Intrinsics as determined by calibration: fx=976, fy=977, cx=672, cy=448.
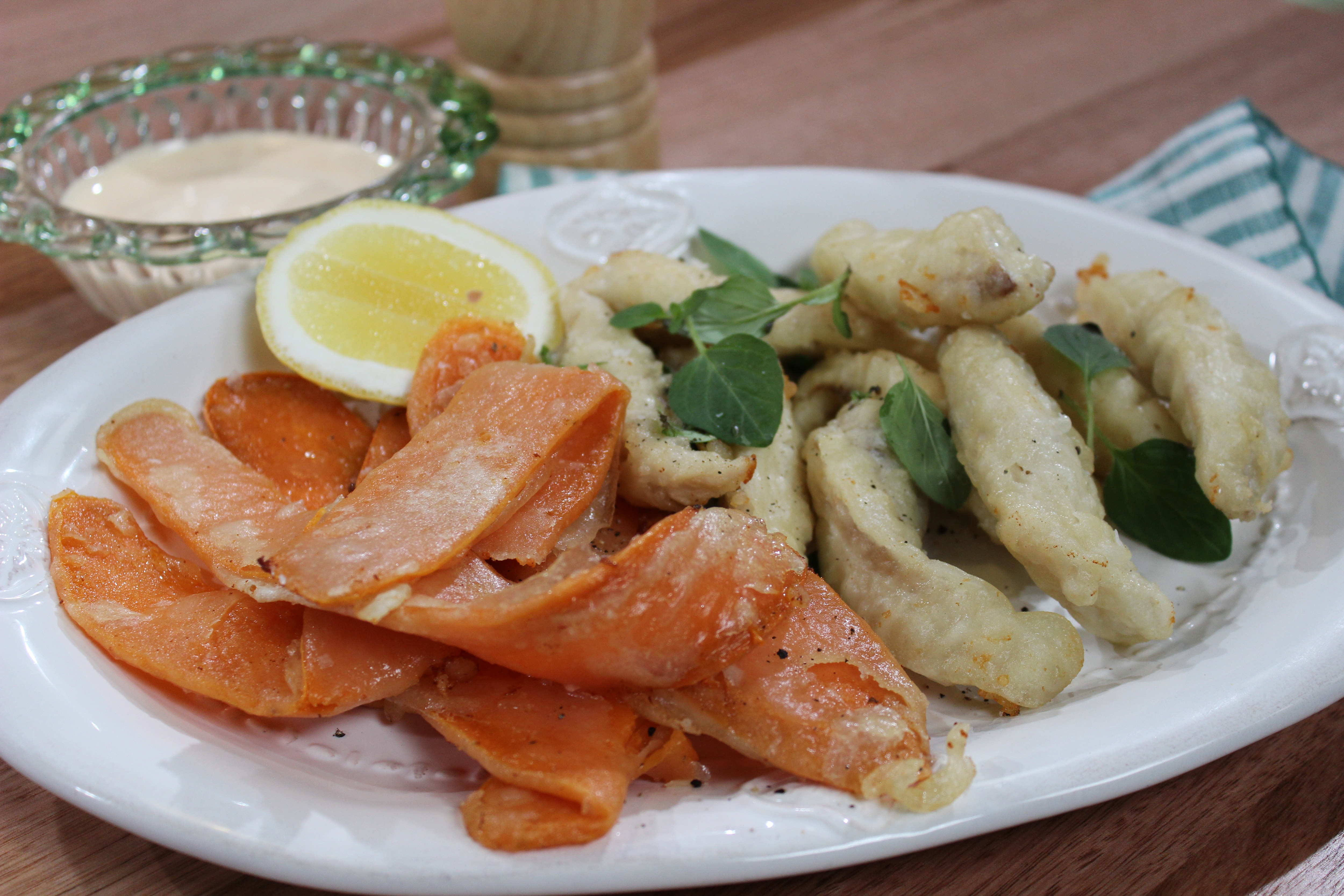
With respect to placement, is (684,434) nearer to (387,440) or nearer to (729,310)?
(729,310)

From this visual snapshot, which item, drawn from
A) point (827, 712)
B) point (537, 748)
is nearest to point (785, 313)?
point (827, 712)

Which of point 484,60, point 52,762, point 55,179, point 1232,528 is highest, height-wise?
point 484,60

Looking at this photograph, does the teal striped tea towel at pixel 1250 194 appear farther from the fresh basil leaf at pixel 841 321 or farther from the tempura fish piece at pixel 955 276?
the fresh basil leaf at pixel 841 321

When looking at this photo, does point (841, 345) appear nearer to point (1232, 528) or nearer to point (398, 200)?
point (1232, 528)

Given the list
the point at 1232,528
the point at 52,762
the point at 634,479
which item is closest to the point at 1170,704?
the point at 1232,528

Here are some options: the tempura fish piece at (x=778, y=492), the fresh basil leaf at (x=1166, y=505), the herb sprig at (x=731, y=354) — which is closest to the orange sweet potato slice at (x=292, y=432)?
the herb sprig at (x=731, y=354)

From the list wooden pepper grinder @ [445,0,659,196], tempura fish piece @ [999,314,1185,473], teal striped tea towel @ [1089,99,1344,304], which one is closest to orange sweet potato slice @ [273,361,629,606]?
tempura fish piece @ [999,314,1185,473]
